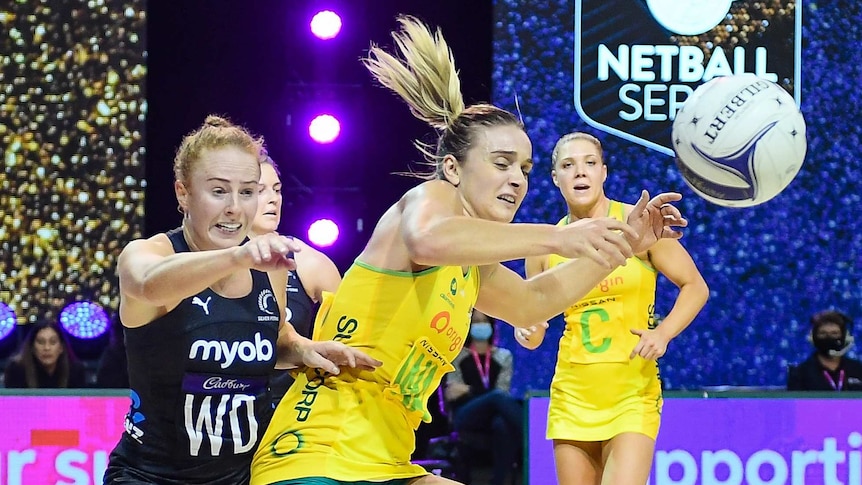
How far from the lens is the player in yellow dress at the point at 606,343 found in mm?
4453

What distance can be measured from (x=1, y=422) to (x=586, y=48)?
13.4 ft

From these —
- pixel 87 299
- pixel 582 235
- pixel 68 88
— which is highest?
pixel 68 88

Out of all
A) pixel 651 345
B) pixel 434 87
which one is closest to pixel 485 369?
pixel 651 345

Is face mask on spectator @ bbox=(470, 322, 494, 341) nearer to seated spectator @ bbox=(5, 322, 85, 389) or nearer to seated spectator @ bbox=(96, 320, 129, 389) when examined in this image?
seated spectator @ bbox=(96, 320, 129, 389)

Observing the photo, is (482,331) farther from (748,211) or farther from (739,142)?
(739,142)

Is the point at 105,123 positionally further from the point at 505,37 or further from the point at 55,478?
the point at 55,478

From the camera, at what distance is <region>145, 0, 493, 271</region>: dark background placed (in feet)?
25.1

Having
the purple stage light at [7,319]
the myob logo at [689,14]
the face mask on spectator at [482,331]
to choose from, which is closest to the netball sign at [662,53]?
the myob logo at [689,14]

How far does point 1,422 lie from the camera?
210 inches

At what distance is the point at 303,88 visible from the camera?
25.1 feet

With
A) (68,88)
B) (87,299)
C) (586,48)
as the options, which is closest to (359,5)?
(586,48)

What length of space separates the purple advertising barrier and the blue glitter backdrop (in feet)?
6.41

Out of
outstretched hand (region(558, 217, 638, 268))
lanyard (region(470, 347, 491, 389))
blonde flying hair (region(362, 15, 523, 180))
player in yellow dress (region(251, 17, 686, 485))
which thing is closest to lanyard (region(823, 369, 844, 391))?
lanyard (region(470, 347, 491, 389))

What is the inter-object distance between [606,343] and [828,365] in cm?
252
